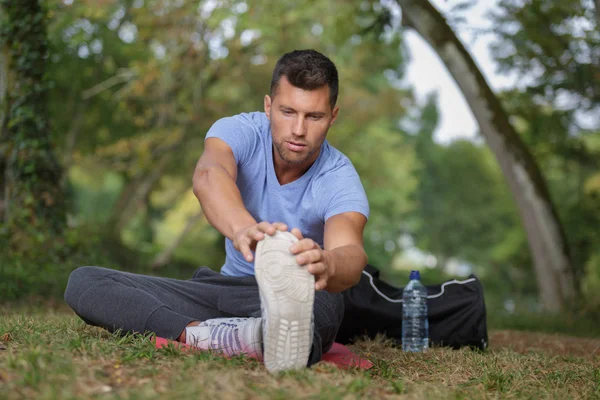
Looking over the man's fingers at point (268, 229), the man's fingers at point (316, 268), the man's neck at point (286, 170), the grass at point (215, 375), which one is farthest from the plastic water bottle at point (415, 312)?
the man's fingers at point (268, 229)

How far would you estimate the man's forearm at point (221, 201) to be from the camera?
300 cm

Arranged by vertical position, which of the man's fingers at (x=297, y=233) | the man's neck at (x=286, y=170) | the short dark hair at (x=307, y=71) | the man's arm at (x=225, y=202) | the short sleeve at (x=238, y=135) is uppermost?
the short dark hair at (x=307, y=71)

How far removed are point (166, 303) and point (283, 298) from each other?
3.51 feet

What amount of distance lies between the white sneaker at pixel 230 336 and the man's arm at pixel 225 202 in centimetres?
43

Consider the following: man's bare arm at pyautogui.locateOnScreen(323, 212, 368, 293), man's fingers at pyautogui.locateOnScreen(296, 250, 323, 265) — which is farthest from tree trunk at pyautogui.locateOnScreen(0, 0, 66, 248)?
man's fingers at pyautogui.locateOnScreen(296, 250, 323, 265)

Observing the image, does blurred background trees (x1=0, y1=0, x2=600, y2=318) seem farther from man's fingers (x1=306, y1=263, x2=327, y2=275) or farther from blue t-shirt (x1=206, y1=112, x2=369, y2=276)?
man's fingers (x1=306, y1=263, x2=327, y2=275)

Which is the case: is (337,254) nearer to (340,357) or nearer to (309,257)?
(309,257)

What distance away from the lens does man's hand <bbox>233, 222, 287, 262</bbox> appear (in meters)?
2.75

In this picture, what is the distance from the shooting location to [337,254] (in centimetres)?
295

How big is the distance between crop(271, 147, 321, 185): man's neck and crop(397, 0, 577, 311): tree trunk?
634 centimetres

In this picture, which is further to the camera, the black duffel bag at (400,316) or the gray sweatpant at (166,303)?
the black duffel bag at (400,316)

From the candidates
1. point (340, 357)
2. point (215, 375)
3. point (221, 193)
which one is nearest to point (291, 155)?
point (221, 193)

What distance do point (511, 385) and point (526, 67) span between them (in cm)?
1013

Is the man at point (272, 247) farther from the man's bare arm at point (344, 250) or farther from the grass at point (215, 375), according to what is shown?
the grass at point (215, 375)
